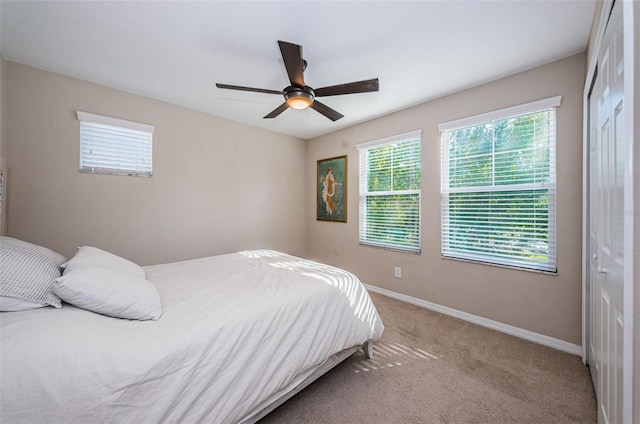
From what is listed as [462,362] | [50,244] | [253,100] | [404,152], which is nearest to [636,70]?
[462,362]

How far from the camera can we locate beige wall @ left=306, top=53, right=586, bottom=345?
2.14 m

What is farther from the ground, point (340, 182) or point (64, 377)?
point (340, 182)

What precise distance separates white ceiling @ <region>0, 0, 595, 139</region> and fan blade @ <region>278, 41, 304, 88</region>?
343mm

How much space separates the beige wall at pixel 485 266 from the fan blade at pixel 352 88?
4.83 ft

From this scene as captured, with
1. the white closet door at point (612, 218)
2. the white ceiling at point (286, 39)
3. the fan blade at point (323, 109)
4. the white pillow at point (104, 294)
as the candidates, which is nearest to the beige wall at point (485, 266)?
the white ceiling at point (286, 39)

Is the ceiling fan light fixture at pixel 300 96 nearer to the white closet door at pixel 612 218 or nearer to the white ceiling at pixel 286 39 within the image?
the white ceiling at pixel 286 39

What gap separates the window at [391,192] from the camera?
3.27 m

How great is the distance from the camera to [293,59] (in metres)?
1.64

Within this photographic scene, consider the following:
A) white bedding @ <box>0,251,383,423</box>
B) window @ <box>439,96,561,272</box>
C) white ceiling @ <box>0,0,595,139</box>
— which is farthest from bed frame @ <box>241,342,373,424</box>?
white ceiling @ <box>0,0,595,139</box>

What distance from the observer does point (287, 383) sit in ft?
4.66

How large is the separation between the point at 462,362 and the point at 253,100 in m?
3.43

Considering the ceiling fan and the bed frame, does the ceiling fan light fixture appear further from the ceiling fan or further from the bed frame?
the bed frame

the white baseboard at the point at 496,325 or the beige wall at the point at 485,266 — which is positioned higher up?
the beige wall at the point at 485,266

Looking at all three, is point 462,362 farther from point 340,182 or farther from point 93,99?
point 93,99
